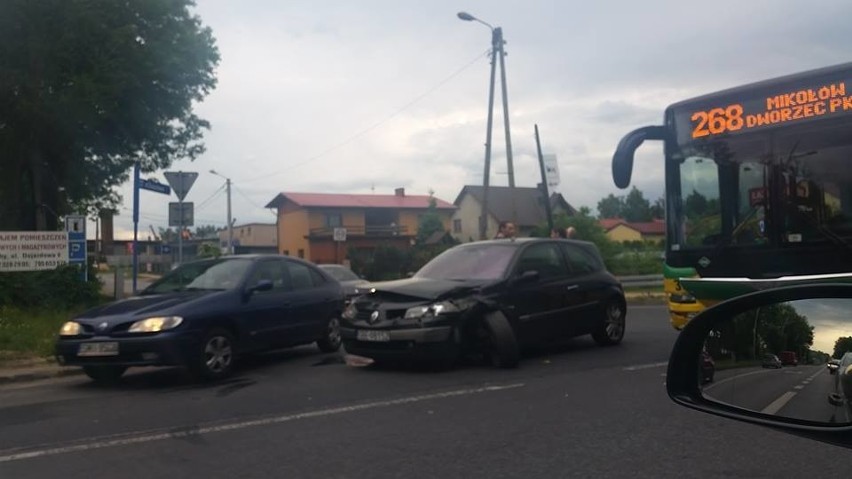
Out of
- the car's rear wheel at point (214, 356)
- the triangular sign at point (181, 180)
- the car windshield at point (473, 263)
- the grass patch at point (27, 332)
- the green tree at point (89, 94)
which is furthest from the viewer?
the green tree at point (89, 94)

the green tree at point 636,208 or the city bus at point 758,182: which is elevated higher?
the green tree at point 636,208

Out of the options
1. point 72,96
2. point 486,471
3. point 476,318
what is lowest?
point 486,471

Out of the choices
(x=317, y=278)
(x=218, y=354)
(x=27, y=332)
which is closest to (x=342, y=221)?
(x=27, y=332)

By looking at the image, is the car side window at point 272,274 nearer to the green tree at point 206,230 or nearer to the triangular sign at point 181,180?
the triangular sign at point 181,180

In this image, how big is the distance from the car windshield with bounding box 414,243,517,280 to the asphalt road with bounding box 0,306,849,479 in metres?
1.12

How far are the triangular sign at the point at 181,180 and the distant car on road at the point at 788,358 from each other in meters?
15.1

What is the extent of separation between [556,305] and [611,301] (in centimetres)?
131

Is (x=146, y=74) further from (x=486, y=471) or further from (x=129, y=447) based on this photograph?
(x=486, y=471)

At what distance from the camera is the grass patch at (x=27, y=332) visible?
10867mm

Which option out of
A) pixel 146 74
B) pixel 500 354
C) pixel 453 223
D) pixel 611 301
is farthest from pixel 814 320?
pixel 453 223

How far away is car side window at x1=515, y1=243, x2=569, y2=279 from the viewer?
9.70 meters

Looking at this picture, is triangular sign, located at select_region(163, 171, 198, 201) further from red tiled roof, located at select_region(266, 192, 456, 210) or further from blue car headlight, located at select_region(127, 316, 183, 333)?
red tiled roof, located at select_region(266, 192, 456, 210)

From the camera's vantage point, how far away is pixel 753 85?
7598mm

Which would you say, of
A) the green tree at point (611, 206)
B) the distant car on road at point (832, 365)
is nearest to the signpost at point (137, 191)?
the distant car on road at point (832, 365)
